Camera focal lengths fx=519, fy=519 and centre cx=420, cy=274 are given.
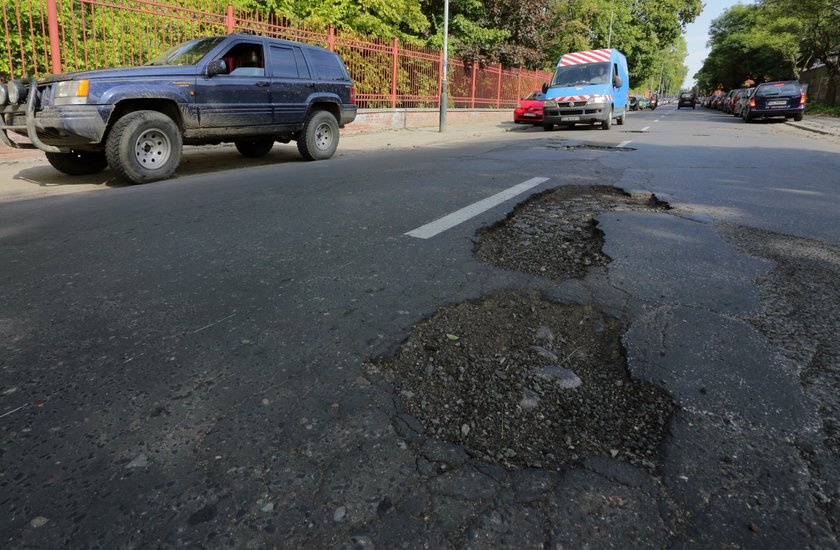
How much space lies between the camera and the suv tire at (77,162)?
287 inches

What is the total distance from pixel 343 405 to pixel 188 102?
6722 millimetres

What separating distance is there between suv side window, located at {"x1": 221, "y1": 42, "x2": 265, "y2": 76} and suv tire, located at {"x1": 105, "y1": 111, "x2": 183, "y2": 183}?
1.59m

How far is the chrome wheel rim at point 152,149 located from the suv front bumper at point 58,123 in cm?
48

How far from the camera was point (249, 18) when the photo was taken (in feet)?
40.5

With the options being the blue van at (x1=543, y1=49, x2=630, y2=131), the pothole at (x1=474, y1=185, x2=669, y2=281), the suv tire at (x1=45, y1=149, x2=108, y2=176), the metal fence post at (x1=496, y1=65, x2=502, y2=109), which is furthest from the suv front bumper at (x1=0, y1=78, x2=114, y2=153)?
the metal fence post at (x1=496, y1=65, x2=502, y2=109)

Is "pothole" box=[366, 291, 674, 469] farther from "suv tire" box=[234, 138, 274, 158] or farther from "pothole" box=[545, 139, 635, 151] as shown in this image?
"pothole" box=[545, 139, 635, 151]

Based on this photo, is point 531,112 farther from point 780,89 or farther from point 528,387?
point 528,387

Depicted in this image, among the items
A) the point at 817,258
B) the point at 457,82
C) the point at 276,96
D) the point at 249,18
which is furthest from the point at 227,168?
the point at 457,82

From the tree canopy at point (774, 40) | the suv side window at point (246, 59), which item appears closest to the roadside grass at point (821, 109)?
the tree canopy at point (774, 40)

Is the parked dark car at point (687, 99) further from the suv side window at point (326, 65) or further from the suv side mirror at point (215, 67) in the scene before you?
the suv side mirror at point (215, 67)

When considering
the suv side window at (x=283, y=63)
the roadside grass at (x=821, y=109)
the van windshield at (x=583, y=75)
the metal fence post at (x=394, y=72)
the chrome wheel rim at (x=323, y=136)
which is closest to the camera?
the suv side window at (x=283, y=63)

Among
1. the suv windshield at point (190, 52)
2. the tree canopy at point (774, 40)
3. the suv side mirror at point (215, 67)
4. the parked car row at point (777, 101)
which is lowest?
the suv side mirror at point (215, 67)

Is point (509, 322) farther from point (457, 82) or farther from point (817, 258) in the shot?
point (457, 82)

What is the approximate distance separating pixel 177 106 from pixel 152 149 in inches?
27.6
